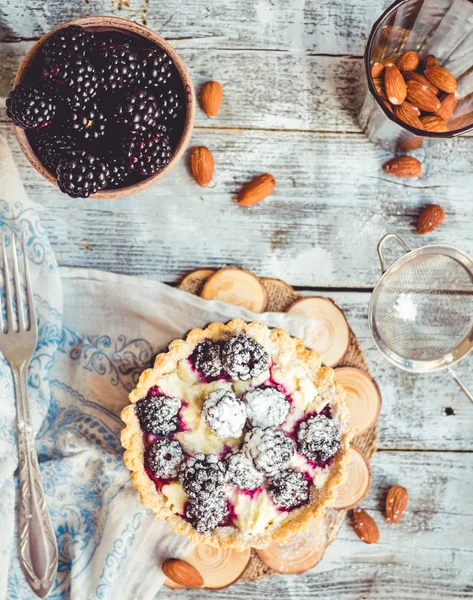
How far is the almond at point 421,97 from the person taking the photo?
1519 mm

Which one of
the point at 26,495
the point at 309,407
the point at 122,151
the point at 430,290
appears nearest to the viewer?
the point at 122,151

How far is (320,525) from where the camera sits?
1590 mm

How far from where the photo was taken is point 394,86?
1.51 metres

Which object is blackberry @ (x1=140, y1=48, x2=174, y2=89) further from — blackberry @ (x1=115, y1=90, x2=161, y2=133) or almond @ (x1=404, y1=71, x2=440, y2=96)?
almond @ (x1=404, y1=71, x2=440, y2=96)

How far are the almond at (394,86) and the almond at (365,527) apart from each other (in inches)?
42.6

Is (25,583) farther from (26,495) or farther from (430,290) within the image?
(430,290)

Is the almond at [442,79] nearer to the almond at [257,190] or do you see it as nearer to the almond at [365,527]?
the almond at [257,190]

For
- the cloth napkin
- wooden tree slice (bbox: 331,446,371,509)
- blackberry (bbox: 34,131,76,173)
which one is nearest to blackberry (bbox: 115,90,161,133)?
blackberry (bbox: 34,131,76,173)

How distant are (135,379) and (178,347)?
225 millimetres

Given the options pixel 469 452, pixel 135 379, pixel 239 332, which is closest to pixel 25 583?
pixel 135 379

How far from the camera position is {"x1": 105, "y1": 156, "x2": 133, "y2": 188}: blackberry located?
1282 millimetres

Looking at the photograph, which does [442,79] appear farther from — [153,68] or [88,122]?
[88,122]

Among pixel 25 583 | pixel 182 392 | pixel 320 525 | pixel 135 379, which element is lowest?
pixel 25 583

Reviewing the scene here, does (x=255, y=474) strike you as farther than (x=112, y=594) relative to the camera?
No
